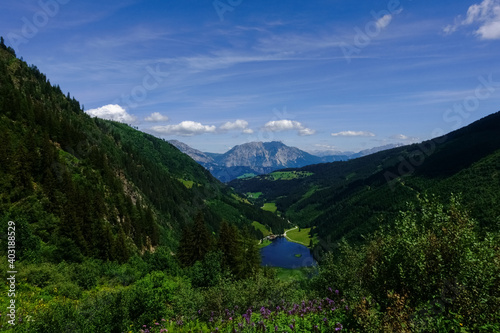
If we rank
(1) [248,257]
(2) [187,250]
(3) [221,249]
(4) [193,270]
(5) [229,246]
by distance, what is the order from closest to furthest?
(4) [193,270] < (3) [221,249] < (5) [229,246] < (2) [187,250] < (1) [248,257]

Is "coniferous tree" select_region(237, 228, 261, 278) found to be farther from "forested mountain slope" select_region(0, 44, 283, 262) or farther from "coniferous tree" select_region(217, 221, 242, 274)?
"forested mountain slope" select_region(0, 44, 283, 262)

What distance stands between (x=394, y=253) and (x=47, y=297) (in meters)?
31.1

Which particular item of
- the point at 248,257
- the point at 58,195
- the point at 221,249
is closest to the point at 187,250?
the point at 221,249

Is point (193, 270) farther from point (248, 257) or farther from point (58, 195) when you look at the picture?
→ point (58, 195)

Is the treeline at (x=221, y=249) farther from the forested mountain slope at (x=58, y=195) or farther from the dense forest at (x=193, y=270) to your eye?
the forested mountain slope at (x=58, y=195)

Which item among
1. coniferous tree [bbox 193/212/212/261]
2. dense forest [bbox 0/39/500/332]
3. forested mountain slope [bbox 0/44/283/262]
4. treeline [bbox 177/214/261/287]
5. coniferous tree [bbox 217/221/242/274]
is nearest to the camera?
dense forest [bbox 0/39/500/332]

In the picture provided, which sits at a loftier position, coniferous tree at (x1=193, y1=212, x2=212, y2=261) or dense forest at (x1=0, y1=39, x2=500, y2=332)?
dense forest at (x1=0, y1=39, x2=500, y2=332)

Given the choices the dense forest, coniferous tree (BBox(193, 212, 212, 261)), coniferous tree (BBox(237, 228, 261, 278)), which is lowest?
coniferous tree (BBox(237, 228, 261, 278))

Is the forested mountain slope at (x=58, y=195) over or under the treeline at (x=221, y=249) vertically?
over

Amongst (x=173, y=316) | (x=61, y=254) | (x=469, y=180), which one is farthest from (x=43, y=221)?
(x=469, y=180)

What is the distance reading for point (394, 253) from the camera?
12.9 metres

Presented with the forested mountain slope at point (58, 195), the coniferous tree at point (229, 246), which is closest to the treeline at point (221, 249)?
the coniferous tree at point (229, 246)

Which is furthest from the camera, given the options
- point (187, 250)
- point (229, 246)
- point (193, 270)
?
point (187, 250)

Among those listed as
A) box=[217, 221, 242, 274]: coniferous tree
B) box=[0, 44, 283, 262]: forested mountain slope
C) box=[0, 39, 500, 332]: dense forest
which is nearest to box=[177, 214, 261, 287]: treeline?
box=[217, 221, 242, 274]: coniferous tree
